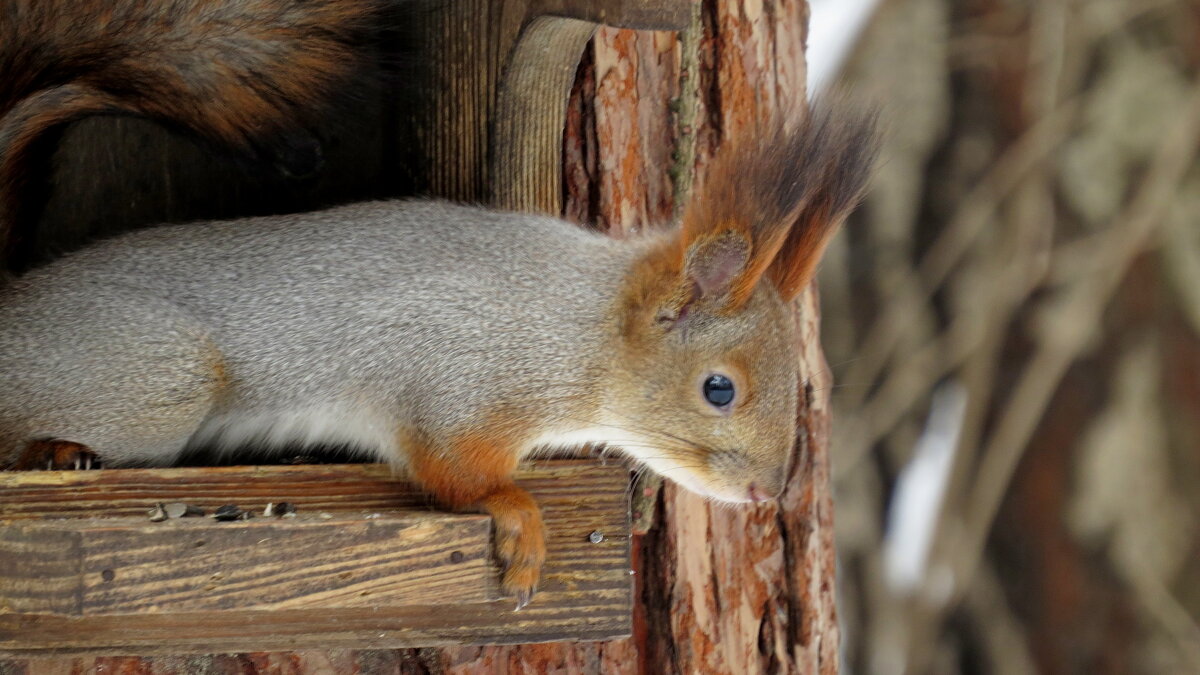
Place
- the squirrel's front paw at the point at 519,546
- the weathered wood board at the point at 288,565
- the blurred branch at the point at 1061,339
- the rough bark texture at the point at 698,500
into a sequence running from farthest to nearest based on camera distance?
the blurred branch at the point at 1061,339
the rough bark texture at the point at 698,500
the squirrel's front paw at the point at 519,546
the weathered wood board at the point at 288,565

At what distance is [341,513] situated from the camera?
1412mm

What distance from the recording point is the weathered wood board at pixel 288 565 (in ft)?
3.96

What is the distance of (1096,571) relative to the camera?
2768 millimetres

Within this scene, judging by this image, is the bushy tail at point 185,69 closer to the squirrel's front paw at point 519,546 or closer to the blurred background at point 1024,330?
the squirrel's front paw at point 519,546

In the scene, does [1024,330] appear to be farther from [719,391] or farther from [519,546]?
[519,546]

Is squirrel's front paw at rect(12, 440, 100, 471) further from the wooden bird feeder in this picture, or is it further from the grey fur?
the wooden bird feeder

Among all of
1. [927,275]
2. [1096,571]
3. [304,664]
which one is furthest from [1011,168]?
[304,664]

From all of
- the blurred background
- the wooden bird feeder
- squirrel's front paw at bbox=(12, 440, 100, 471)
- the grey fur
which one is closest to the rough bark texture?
the wooden bird feeder

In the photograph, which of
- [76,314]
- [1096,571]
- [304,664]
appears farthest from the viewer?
[1096,571]

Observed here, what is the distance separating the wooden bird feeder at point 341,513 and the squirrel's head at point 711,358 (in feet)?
0.24

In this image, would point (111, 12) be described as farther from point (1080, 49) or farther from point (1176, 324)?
point (1176, 324)

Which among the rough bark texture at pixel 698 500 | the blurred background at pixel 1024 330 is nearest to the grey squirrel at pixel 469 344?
the rough bark texture at pixel 698 500

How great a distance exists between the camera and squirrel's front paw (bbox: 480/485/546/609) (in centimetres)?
142

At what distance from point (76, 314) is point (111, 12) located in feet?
1.09
